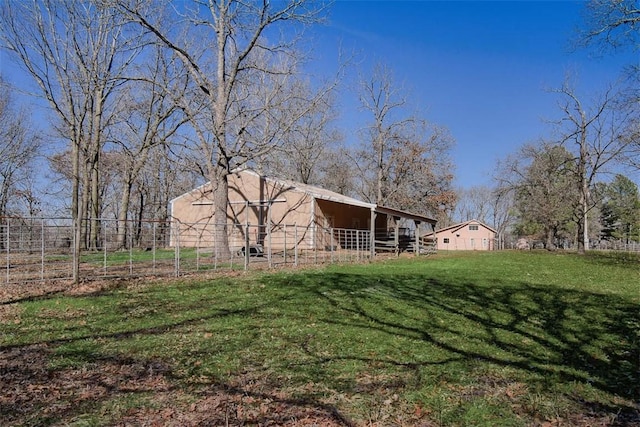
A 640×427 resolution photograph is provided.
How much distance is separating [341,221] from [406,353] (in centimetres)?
2152

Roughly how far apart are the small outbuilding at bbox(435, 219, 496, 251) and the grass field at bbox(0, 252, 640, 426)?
40.5 metres

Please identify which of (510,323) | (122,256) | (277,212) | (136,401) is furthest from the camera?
(277,212)

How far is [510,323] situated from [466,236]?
45027 mm

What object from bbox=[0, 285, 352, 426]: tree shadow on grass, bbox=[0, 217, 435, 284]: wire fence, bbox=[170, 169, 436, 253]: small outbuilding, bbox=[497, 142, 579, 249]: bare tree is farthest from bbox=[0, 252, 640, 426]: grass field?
bbox=[497, 142, 579, 249]: bare tree

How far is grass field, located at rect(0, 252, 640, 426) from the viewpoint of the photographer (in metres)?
3.78

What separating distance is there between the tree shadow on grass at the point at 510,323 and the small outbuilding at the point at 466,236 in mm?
39138

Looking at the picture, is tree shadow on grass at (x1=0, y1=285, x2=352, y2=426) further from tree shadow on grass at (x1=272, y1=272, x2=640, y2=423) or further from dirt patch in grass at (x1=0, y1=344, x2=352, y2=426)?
tree shadow on grass at (x1=272, y1=272, x2=640, y2=423)

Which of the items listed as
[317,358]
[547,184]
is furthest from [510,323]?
[547,184]

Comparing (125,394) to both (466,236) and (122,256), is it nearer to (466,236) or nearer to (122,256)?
(122,256)

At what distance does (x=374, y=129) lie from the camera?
38.2 m

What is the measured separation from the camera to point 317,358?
518 cm

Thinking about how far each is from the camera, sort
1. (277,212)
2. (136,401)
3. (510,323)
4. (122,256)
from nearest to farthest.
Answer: (136,401)
(510,323)
(122,256)
(277,212)

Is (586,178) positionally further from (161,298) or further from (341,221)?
(161,298)

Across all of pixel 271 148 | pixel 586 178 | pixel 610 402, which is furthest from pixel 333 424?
pixel 586 178
